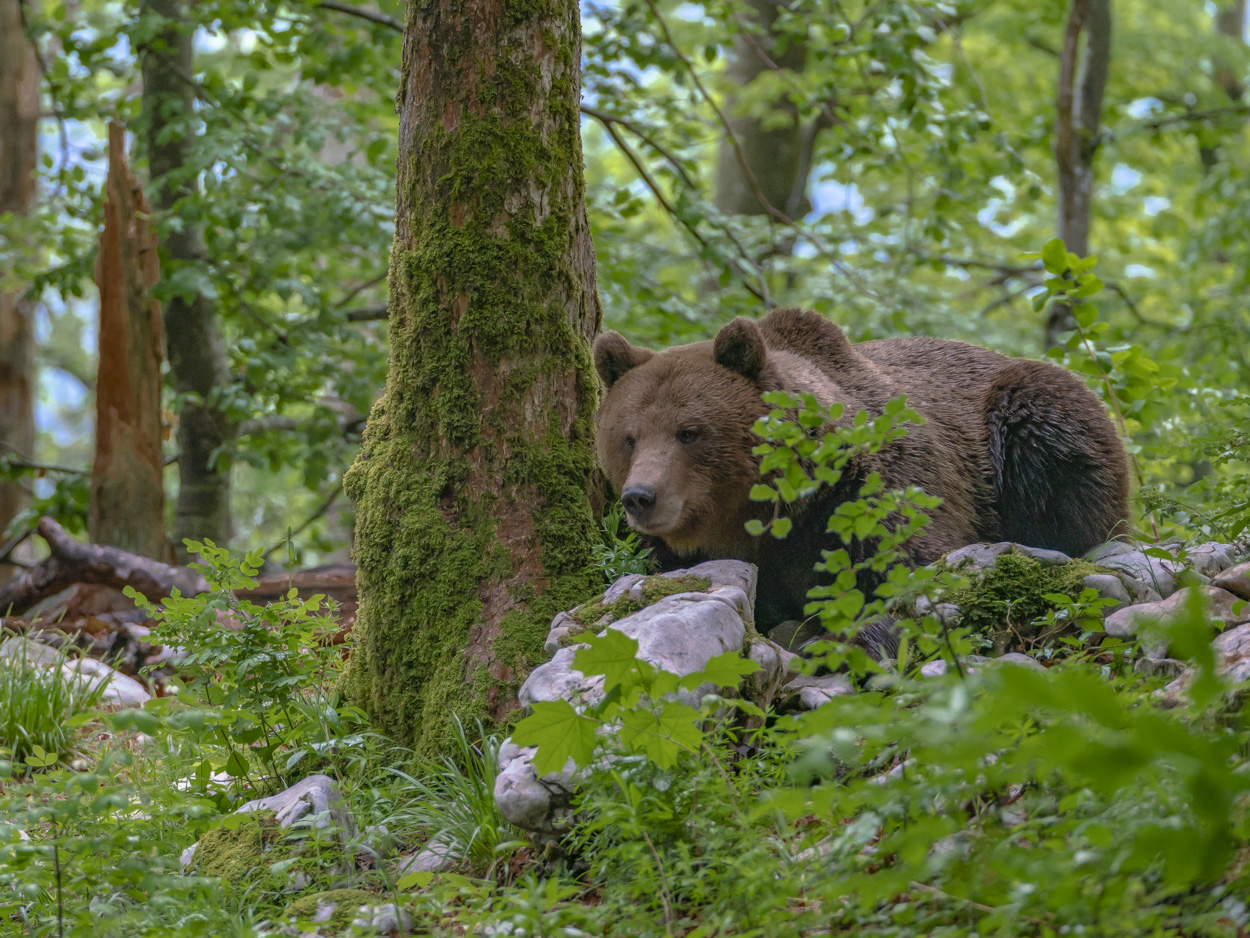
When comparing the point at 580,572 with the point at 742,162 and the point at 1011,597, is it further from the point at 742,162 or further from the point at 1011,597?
the point at 742,162

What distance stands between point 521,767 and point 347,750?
1095 millimetres

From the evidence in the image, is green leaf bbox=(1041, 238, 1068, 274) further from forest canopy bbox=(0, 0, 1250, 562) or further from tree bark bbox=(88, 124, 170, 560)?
tree bark bbox=(88, 124, 170, 560)

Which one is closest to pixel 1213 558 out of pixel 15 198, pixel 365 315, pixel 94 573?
pixel 365 315

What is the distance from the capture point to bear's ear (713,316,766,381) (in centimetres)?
429

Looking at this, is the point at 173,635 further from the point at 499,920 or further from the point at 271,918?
the point at 499,920

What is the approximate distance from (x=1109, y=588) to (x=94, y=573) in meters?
6.44

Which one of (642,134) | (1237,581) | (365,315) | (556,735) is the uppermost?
(642,134)

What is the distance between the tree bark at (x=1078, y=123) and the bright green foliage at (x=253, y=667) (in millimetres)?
7187

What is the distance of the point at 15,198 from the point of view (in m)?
12.3

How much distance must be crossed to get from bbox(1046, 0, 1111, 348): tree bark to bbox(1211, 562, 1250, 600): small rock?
5.49m

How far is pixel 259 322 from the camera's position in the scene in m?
8.15

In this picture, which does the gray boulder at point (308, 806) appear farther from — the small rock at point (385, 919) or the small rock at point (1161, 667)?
the small rock at point (1161, 667)

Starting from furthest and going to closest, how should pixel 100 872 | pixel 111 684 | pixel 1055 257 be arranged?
pixel 111 684, pixel 1055 257, pixel 100 872

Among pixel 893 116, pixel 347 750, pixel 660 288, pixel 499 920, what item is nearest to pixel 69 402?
pixel 660 288
